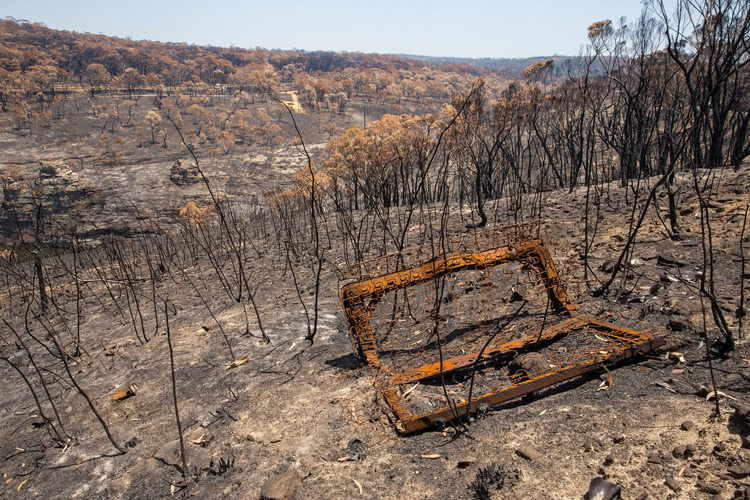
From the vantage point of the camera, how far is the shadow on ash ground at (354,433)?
2064 mm

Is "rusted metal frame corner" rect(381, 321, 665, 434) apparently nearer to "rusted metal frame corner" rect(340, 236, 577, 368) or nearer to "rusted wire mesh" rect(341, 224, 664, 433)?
"rusted wire mesh" rect(341, 224, 664, 433)

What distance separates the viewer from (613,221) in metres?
6.79

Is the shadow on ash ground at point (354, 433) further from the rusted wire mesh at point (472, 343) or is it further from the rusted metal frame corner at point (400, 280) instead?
the rusted metal frame corner at point (400, 280)

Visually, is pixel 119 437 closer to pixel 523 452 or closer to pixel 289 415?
pixel 289 415

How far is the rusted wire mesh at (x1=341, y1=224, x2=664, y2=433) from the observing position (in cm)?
291

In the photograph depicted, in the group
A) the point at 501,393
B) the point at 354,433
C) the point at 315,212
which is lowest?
the point at 315,212

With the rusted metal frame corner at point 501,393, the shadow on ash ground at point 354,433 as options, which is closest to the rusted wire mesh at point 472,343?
the rusted metal frame corner at point 501,393

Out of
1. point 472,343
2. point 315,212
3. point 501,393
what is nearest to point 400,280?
point 472,343

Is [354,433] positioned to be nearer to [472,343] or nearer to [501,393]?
[501,393]

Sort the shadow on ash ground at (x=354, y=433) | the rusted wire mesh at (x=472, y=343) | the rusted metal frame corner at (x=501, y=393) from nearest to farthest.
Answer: the shadow on ash ground at (x=354, y=433), the rusted metal frame corner at (x=501, y=393), the rusted wire mesh at (x=472, y=343)

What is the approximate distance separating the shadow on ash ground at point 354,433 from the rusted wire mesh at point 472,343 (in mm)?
143

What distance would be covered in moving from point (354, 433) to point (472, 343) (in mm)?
1534

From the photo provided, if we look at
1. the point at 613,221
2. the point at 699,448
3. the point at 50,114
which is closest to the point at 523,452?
the point at 699,448

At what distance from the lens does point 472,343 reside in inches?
152
